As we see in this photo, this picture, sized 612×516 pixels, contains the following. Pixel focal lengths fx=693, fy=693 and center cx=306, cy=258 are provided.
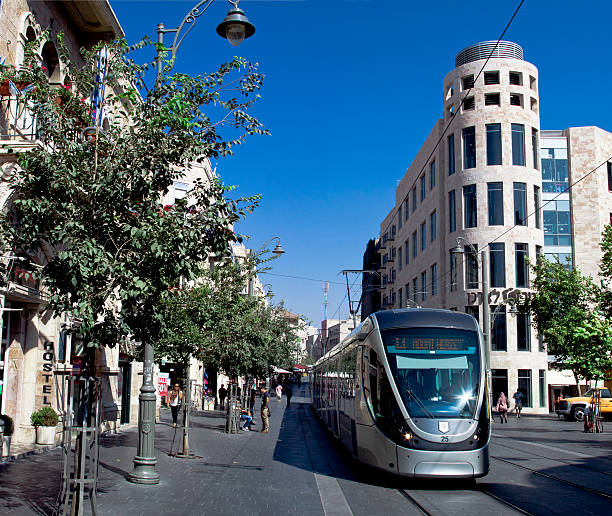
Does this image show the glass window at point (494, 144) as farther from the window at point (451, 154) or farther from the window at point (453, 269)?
the window at point (453, 269)

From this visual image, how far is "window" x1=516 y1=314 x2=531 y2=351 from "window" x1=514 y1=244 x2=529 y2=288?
218 centimetres

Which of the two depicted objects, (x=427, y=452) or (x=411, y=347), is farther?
(x=411, y=347)

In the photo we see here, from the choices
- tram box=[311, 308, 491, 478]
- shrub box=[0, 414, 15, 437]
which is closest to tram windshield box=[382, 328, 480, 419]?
tram box=[311, 308, 491, 478]

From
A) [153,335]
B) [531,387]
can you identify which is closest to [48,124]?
[153,335]

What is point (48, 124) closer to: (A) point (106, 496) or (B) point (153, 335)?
(B) point (153, 335)

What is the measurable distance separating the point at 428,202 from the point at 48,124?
4723 cm

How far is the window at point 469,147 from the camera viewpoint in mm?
47875

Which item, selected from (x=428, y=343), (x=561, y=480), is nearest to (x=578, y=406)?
(x=561, y=480)

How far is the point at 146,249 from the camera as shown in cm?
852

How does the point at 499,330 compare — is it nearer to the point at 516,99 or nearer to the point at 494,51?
the point at 516,99

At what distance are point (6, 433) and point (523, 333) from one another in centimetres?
3746

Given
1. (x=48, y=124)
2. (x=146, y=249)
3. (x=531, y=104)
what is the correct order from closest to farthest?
(x=146, y=249) → (x=48, y=124) → (x=531, y=104)

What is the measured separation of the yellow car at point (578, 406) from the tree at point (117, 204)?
3426 centimetres

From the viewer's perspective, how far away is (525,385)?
45594 millimetres
